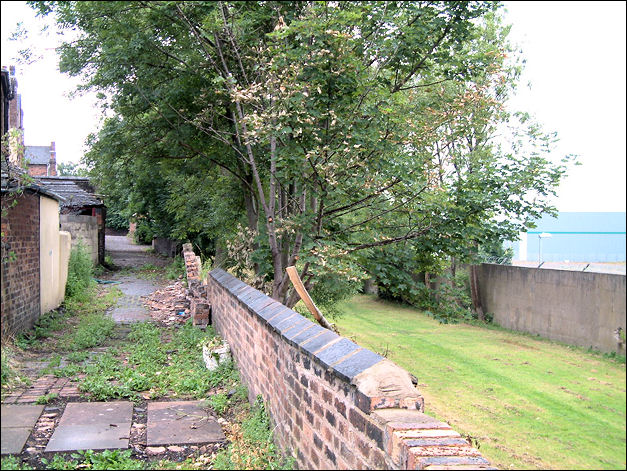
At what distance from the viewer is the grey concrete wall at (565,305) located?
3.45 ft

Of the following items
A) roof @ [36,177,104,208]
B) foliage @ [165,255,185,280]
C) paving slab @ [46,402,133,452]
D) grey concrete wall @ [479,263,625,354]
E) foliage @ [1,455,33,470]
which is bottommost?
paving slab @ [46,402,133,452]

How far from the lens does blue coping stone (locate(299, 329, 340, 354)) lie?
10.6 feet

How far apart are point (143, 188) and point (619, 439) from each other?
20.7 metres

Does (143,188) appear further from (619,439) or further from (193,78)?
(619,439)

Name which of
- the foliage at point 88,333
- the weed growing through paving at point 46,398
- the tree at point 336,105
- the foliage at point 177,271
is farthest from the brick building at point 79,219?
the weed growing through paving at point 46,398

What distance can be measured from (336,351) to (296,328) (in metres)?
0.93

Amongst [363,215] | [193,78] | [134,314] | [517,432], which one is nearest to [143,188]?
[134,314]

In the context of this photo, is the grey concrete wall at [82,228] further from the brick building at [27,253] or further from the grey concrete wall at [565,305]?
the grey concrete wall at [565,305]

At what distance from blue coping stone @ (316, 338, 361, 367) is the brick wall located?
18.8 ft

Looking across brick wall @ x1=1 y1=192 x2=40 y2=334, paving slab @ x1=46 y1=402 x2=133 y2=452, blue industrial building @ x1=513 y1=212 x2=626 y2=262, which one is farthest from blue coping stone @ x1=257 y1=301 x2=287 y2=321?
brick wall @ x1=1 y1=192 x2=40 y2=334

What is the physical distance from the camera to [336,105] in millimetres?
6562

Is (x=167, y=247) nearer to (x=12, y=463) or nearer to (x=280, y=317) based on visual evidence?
(x=280, y=317)

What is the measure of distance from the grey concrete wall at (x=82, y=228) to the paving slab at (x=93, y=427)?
13.7 meters

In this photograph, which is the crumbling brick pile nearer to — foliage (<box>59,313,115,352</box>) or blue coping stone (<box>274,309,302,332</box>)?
foliage (<box>59,313,115,352</box>)
